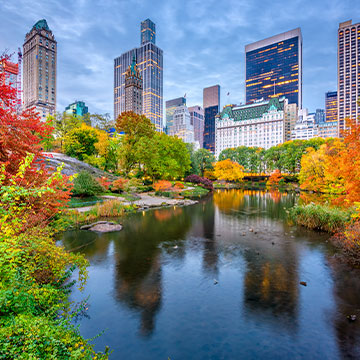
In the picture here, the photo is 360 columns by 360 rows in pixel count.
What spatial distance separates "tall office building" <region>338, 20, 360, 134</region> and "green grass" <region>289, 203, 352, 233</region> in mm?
185011

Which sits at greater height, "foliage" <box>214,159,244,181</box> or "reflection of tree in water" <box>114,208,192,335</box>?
"foliage" <box>214,159,244,181</box>

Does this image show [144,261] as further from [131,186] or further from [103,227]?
[131,186]

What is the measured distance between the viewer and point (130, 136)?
133 ft

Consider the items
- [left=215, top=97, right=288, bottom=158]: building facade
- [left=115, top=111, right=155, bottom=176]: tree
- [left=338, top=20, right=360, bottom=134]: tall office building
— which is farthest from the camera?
[left=338, top=20, right=360, bottom=134]: tall office building

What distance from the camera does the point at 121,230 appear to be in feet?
54.5

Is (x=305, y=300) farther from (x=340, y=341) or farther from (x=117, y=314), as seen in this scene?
(x=117, y=314)

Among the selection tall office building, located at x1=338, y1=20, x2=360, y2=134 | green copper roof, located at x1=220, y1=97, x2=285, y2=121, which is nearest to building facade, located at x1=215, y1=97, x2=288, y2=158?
green copper roof, located at x1=220, y1=97, x2=285, y2=121

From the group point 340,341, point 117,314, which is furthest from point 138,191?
point 340,341

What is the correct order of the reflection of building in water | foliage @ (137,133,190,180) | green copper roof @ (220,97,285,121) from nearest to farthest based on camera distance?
1. the reflection of building in water
2. foliage @ (137,133,190,180)
3. green copper roof @ (220,97,285,121)

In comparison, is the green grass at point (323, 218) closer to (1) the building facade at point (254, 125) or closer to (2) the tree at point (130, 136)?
(2) the tree at point (130, 136)

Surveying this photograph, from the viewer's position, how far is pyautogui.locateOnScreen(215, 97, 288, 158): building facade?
14250 centimetres

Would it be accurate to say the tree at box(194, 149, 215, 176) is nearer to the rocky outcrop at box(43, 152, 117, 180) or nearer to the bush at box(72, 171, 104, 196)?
the rocky outcrop at box(43, 152, 117, 180)

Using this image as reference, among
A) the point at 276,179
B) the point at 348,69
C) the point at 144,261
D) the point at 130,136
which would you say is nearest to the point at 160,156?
the point at 130,136

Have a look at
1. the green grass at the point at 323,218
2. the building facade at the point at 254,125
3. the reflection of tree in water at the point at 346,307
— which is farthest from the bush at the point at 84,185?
the building facade at the point at 254,125
